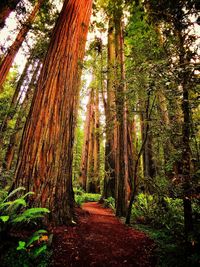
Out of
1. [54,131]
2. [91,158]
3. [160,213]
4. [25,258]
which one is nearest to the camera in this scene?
[25,258]

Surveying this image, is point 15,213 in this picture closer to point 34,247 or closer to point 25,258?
point 34,247

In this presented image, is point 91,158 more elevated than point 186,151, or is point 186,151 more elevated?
point 91,158

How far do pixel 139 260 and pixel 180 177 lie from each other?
1.35 m

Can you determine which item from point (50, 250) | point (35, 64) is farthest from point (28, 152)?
point (35, 64)

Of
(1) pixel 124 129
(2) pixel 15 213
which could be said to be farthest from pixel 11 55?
(2) pixel 15 213

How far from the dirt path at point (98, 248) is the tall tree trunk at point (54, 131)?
1.57ft

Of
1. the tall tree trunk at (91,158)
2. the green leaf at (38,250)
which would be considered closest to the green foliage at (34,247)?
the green leaf at (38,250)

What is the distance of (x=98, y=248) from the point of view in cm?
296

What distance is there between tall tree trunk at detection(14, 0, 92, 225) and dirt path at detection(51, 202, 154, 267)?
0.48 meters

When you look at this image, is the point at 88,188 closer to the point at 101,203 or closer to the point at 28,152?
the point at 101,203

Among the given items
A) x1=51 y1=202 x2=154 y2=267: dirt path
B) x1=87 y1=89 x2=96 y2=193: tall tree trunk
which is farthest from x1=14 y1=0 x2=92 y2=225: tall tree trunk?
x1=87 y1=89 x2=96 y2=193: tall tree trunk

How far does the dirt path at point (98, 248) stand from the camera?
257 centimetres

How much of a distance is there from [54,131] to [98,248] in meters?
2.21

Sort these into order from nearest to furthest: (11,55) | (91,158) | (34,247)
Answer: (34,247) → (11,55) → (91,158)
